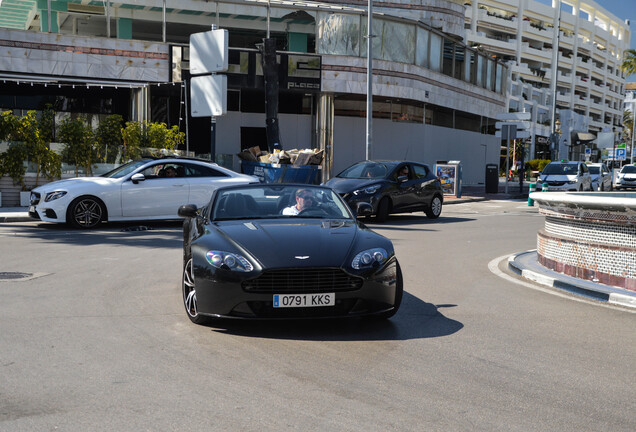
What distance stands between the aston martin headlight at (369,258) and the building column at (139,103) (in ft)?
83.4

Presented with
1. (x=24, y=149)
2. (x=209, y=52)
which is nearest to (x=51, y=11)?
(x=24, y=149)

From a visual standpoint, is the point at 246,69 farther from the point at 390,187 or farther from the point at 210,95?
the point at 390,187

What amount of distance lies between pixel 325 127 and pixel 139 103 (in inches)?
335

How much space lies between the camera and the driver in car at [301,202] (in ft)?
25.0

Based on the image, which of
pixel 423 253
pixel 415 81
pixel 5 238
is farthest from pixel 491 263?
pixel 415 81

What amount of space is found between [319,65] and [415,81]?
5.61 m

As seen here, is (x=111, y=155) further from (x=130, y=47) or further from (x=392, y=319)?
(x=392, y=319)

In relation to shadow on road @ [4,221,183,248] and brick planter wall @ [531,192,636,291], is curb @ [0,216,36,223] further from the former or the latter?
brick planter wall @ [531,192,636,291]

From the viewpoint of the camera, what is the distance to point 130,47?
29.6 meters

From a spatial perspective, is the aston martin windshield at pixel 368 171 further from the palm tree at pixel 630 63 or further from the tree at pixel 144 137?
the palm tree at pixel 630 63

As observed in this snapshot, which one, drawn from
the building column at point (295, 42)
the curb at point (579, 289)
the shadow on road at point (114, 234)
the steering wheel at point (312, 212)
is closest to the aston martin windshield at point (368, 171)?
the shadow on road at point (114, 234)

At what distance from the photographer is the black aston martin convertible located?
6.10 meters

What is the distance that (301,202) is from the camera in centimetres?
776

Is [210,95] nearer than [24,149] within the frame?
Yes
